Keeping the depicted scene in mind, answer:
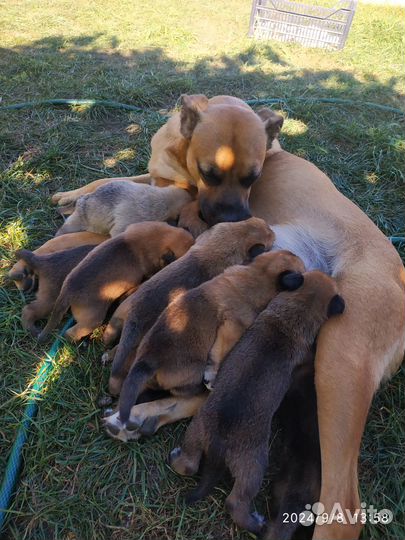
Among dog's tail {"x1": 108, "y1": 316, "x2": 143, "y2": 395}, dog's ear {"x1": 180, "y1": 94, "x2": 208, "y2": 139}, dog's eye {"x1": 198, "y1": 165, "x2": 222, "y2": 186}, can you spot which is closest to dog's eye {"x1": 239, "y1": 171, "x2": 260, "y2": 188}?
dog's eye {"x1": 198, "y1": 165, "x2": 222, "y2": 186}

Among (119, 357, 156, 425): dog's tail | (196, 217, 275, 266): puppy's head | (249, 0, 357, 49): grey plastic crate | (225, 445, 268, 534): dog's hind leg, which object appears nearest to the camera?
(225, 445, 268, 534): dog's hind leg

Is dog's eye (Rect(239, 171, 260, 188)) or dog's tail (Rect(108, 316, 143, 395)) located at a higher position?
dog's eye (Rect(239, 171, 260, 188))

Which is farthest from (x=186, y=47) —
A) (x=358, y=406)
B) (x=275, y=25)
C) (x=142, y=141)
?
(x=358, y=406)

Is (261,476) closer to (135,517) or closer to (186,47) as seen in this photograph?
(135,517)

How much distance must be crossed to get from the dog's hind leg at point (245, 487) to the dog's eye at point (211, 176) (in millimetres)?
2060

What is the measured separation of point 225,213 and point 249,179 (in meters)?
0.35

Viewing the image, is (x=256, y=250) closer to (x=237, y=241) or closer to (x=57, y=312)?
(x=237, y=241)

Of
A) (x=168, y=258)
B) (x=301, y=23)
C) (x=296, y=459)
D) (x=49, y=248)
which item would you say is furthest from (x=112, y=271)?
(x=301, y=23)

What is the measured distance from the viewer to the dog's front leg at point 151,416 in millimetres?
2557

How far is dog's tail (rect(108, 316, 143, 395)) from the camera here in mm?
2568

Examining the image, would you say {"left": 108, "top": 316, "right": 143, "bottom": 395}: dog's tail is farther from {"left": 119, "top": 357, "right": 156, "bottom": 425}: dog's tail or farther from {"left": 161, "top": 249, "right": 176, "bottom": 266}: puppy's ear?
{"left": 161, "top": 249, "right": 176, "bottom": 266}: puppy's ear

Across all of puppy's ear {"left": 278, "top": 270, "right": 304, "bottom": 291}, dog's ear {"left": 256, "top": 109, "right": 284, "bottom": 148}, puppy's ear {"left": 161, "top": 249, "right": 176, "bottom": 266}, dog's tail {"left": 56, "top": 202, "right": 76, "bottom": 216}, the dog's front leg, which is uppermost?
dog's ear {"left": 256, "top": 109, "right": 284, "bottom": 148}

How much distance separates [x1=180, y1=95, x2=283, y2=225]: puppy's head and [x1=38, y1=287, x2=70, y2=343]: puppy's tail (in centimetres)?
127

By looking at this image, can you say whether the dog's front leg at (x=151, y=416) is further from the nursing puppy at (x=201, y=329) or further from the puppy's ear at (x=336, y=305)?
the puppy's ear at (x=336, y=305)
